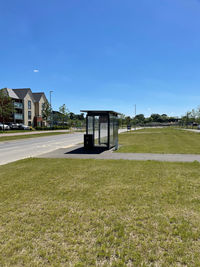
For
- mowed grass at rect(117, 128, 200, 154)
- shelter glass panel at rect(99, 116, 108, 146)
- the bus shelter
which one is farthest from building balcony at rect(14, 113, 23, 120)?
shelter glass panel at rect(99, 116, 108, 146)

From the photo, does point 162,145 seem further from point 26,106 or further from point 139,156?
point 26,106

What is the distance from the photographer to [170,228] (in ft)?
10.4

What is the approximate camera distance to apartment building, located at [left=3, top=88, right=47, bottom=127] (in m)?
57.4

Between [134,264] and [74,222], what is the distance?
4.55ft

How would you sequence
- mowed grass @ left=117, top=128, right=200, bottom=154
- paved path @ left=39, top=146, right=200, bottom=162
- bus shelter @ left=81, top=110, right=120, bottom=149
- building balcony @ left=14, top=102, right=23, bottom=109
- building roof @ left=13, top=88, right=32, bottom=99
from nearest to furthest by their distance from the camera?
paved path @ left=39, top=146, right=200, bottom=162, mowed grass @ left=117, top=128, right=200, bottom=154, bus shelter @ left=81, top=110, right=120, bottom=149, building balcony @ left=14, top=102, right=23, bottom=109, building roof @ left=13, top=88, right=32, bottom=99

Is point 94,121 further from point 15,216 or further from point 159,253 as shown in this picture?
point 159,253

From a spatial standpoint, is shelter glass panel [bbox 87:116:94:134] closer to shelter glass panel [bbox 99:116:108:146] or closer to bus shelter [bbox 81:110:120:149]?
bus shelter [bbox 81:110:120:149]

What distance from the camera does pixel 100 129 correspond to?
15391 millimetres

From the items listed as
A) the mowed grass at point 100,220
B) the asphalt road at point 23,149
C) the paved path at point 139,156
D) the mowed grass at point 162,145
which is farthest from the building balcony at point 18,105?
the mowed grass at point 100,220

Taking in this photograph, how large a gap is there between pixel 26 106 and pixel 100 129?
5306cm

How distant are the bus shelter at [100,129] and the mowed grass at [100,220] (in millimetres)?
7380

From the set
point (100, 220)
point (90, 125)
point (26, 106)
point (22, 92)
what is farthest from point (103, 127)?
point (22, 92)

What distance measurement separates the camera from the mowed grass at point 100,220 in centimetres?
250

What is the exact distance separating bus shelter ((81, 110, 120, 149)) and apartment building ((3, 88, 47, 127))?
159 feet
